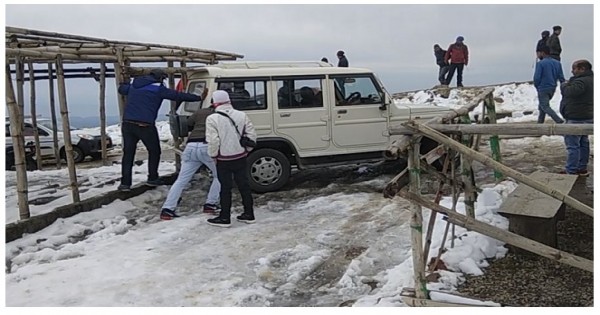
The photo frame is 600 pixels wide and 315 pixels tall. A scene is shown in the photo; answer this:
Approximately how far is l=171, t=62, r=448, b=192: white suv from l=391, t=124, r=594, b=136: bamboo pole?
153 inches

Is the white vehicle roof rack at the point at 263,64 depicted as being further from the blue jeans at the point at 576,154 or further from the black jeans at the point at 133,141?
the blue jeans at the point at 576,154

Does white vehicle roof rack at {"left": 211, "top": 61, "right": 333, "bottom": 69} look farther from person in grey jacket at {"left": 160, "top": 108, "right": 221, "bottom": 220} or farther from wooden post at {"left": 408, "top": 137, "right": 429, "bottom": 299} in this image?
wooden post at {"left": 408, "top": 137, "right": 429, "bottom": 299}

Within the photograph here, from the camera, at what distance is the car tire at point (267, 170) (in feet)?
26.1

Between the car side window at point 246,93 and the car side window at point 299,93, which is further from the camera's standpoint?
the car side window at point 299,93

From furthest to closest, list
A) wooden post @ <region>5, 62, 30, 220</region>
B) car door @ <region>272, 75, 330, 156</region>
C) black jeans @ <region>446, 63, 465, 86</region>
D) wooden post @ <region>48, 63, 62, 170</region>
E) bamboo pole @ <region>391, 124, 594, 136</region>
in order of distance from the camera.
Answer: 1. black jeans @ <region>446, 63, 465, 86</region>
2. wooden post @ <region>48, 63, 62, 170</region>
3. car door @ <region>272, 75, 330, 156</region>
4. wooden post @ <region>5, 62, 30, 220</region>
5. bamboo pole @ <region>391, 124, 594, 136</region>

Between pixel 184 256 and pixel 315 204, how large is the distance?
2.38 metres

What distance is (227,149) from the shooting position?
20.6 ft

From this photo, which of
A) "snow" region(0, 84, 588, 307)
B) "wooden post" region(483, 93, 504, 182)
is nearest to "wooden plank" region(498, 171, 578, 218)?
"snow" region(0, 84, 588, 307)

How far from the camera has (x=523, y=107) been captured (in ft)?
61.8

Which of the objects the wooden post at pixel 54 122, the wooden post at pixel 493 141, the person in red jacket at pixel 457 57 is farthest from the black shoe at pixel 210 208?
the person in red jacket at pixel 457 57

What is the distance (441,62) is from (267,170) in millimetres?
11989

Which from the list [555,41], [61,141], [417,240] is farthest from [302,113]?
[555,41]

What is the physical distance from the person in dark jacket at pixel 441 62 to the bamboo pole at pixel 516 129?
14.2m

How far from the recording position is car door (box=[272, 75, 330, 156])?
26.4ft
